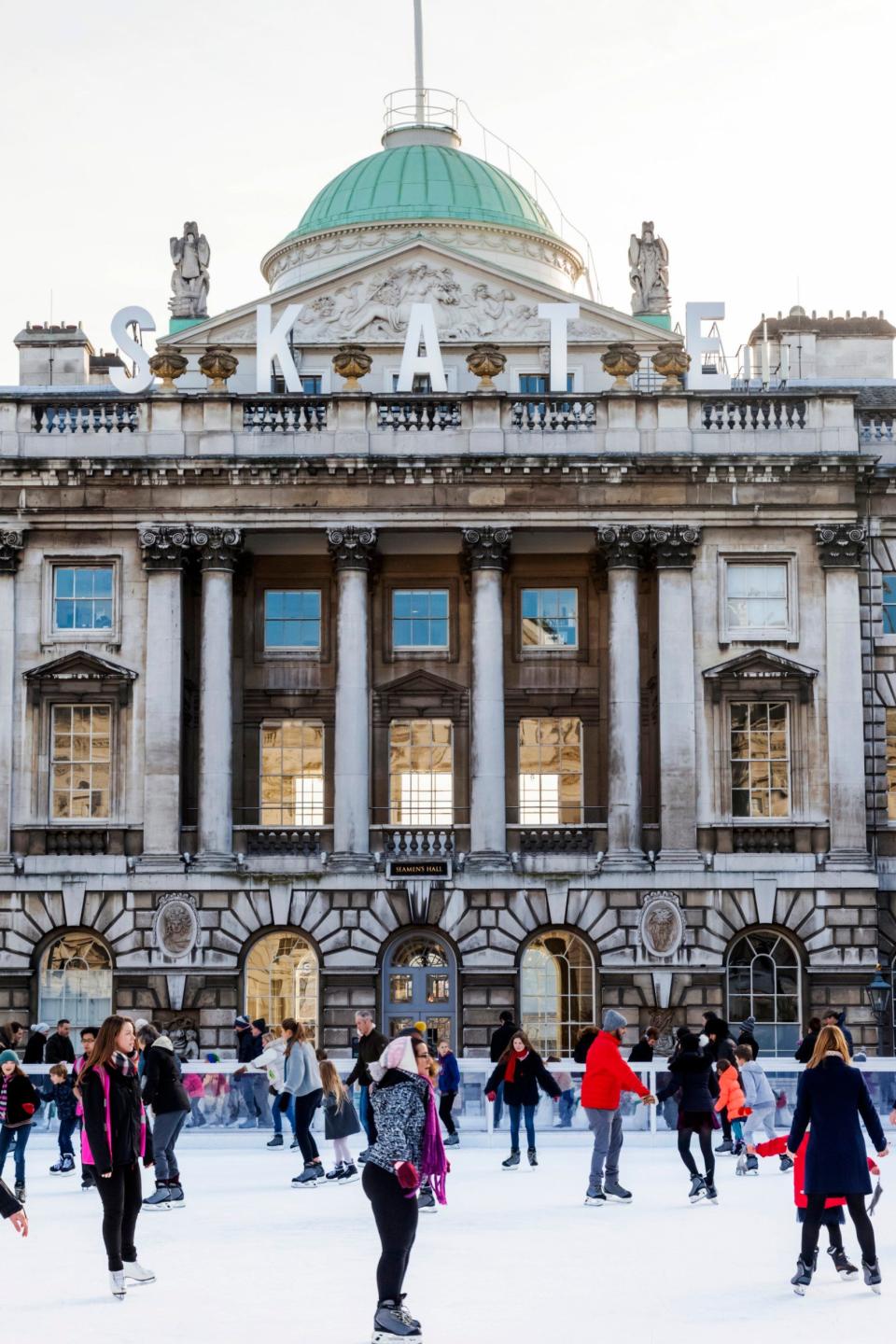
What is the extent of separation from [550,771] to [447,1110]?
18.6m

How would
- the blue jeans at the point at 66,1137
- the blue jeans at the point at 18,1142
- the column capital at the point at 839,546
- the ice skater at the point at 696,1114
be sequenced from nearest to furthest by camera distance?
1. the ice skater at the point at 696,1114
2. the blue jeans at the point at 18,1142
3. the blue jeans at the point at 66,1137
4. the column capital at the point at 839,546

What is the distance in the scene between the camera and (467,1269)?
59.6ft

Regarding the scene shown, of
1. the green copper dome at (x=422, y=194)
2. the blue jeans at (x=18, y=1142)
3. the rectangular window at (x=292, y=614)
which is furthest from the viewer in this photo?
the green copper dome at (x=422, y=194)

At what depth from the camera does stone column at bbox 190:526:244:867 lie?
4647 cm

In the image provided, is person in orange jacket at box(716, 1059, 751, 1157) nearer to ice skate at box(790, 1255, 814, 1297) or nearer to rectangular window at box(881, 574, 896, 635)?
ice skate at box(790, 1255, 814, 1297)

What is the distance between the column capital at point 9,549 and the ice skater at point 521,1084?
22562mm

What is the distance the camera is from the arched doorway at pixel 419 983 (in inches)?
1836

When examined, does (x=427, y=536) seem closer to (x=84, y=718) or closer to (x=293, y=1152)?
(x=84, y=718)

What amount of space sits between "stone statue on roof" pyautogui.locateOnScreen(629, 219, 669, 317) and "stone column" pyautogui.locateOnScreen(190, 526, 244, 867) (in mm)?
16523

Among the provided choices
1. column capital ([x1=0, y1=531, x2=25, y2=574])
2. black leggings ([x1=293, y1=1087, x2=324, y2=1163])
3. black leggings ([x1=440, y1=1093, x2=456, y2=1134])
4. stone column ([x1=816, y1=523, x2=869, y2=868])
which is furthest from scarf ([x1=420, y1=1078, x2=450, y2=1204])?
column capital ([x1=0, y1=531, x2=25, y2=574])

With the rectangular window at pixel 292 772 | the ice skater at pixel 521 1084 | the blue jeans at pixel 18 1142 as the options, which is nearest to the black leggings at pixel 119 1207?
the blue jeans at pixel 18 1142

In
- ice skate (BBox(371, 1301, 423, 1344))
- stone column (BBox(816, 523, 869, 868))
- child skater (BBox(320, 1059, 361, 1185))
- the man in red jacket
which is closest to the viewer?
ice skate (BBox(371, 1301, 423, 1344))

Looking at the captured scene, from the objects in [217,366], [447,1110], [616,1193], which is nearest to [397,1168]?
[616,1193]

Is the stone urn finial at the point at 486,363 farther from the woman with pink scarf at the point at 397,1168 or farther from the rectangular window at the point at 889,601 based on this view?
the woman with pink scarf at the point at 397,1168
